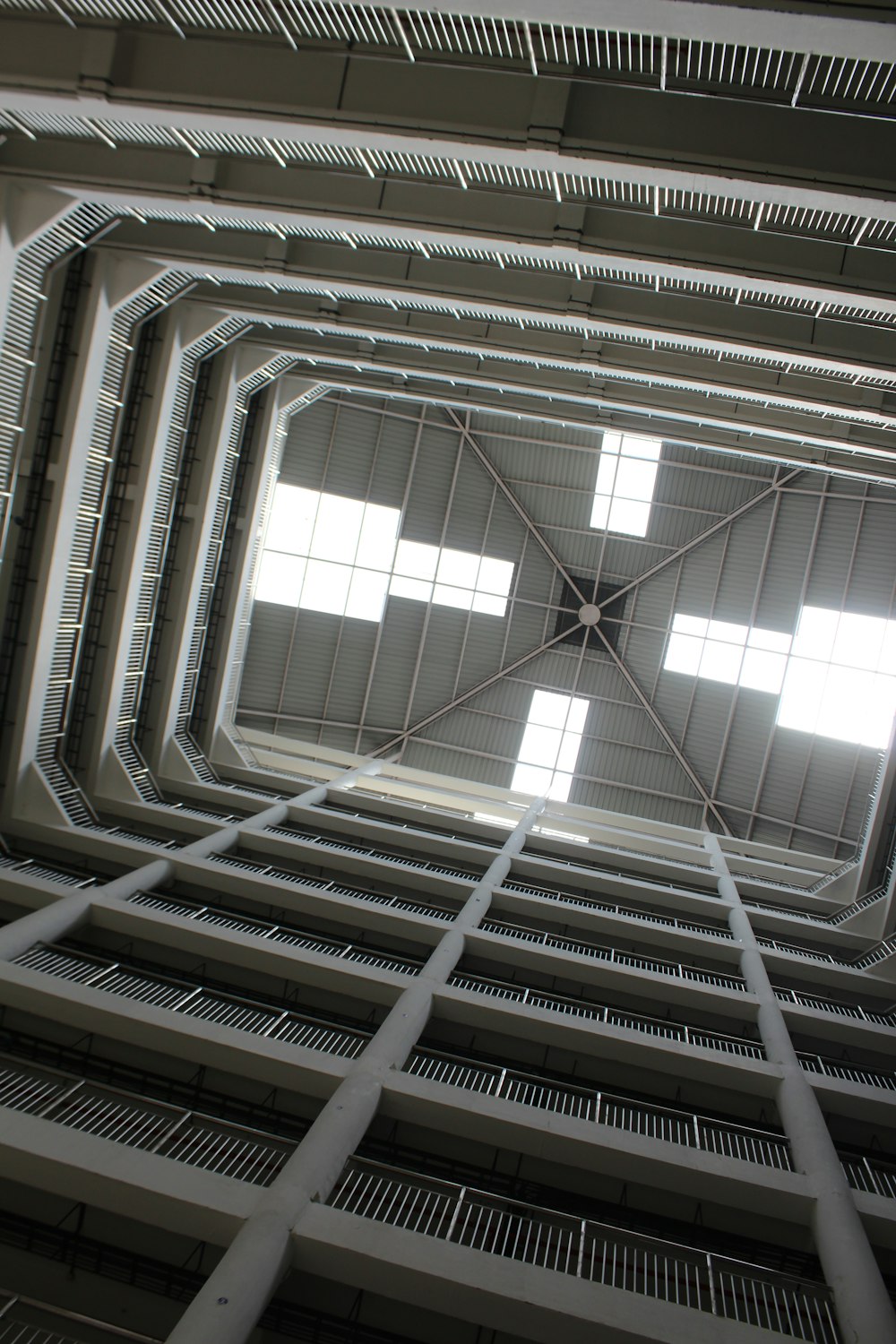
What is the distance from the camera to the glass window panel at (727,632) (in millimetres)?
33062

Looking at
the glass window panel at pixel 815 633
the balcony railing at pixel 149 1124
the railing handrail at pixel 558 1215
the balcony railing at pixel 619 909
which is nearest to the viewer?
the railing handrail at pixel 558 1215

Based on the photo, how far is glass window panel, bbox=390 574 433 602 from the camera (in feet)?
113

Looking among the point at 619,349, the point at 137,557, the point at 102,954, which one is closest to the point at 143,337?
the point at 137,557

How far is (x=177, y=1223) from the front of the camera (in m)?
11.0

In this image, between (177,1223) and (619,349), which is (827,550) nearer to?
(619,349)

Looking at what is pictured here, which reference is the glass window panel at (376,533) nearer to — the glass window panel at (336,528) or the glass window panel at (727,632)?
the glass window panel at (336,528)

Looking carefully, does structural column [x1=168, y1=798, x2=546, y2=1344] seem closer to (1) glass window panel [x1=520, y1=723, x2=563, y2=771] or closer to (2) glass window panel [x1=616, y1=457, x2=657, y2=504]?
(1) glass window panel [x1=520, y1=723, x2=563, y2=771]

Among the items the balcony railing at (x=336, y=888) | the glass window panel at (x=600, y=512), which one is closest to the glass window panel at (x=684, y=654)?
the glass window panel at (x=600, y=512)

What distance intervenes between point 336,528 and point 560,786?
1340cm

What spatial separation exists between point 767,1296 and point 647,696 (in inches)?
933

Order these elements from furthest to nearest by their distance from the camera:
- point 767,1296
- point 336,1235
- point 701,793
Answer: point 701,793, point 767,1296, point 336,1235

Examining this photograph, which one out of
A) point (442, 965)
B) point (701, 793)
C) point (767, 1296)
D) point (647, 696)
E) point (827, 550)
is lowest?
point (767, 1296)

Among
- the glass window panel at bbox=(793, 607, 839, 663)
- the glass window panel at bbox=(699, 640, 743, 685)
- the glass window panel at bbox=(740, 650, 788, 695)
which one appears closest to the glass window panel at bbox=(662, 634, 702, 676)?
the glass window panel at bbox=(699, 640, 743, 685)

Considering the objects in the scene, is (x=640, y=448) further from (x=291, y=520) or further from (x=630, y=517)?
(x=291, y=520)
